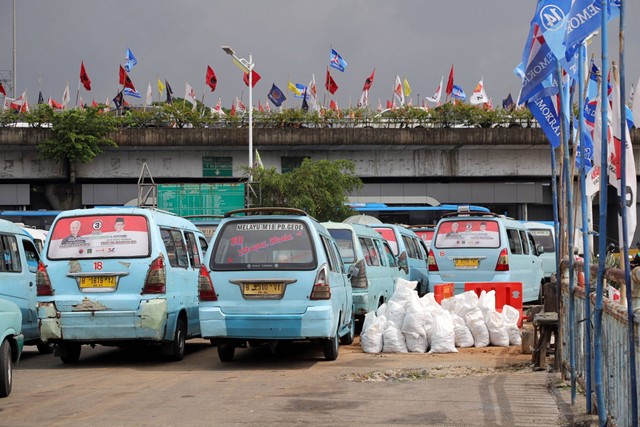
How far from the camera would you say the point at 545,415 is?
8.30 meters

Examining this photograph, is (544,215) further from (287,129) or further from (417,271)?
(417,271)

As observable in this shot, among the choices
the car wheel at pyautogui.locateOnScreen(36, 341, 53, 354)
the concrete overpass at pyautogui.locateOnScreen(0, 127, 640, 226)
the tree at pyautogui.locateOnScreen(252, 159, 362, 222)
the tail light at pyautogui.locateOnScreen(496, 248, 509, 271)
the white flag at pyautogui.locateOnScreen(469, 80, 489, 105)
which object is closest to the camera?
the car wheel at pyautogui.locateOnScreen(36, 341, 53, 354)

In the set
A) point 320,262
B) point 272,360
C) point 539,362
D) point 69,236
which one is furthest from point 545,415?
point 69,236

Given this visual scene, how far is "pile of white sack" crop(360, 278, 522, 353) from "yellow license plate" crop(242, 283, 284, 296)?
2.36m

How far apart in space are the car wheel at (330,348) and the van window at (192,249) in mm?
2654

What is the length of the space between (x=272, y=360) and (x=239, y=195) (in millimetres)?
23870

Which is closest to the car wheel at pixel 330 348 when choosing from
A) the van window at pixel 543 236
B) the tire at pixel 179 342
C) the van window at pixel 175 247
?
the tire at pixel 179 342

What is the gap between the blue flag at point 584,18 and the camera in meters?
6.89

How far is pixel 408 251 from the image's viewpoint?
24000 mm

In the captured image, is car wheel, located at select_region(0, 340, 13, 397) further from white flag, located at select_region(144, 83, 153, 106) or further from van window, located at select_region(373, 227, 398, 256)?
white flag, located at select_region(144, 83, 153, 106)

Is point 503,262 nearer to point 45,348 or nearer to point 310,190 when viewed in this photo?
point 45,348

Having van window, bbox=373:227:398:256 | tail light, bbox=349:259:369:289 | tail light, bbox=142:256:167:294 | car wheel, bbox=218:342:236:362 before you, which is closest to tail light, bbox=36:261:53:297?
tail light, bbox=142:256:167:294

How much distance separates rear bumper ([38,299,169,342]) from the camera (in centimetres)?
1207

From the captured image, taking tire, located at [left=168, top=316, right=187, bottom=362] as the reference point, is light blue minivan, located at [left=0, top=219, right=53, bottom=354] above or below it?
above
